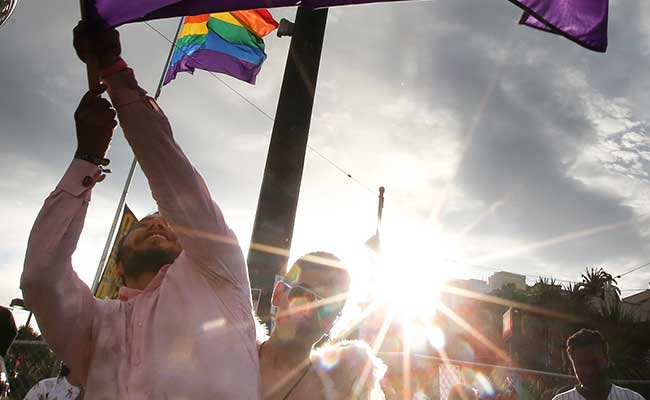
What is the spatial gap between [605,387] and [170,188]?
4756 mm

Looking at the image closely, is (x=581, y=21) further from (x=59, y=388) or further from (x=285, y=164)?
(x=59, y=388)

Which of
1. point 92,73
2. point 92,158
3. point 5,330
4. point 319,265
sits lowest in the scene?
point 5,330

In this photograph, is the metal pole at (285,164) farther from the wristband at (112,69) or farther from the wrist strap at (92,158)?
the wristband at (112,69)

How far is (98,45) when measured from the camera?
1.33 metres

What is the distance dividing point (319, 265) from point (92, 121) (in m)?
1.45

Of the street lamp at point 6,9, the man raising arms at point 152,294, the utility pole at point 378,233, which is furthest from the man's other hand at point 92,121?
the utility pole at point 378,233

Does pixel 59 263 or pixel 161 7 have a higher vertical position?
pixel 161 7

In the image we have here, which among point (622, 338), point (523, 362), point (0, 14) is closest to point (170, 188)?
point (0, 14)

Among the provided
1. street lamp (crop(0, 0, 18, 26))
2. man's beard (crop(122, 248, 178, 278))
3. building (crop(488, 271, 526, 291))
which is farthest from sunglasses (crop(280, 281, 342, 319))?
building (crop(488, 271, 526, 291))

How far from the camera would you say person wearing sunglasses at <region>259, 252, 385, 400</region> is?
7.88 ft

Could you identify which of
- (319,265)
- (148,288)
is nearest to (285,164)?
(319,265)

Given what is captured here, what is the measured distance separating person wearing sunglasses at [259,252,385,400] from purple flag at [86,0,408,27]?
1246 millimetres

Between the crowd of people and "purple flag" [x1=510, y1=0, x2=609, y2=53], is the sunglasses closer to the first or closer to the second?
the crowd of people

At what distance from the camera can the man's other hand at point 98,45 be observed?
1.31 m
